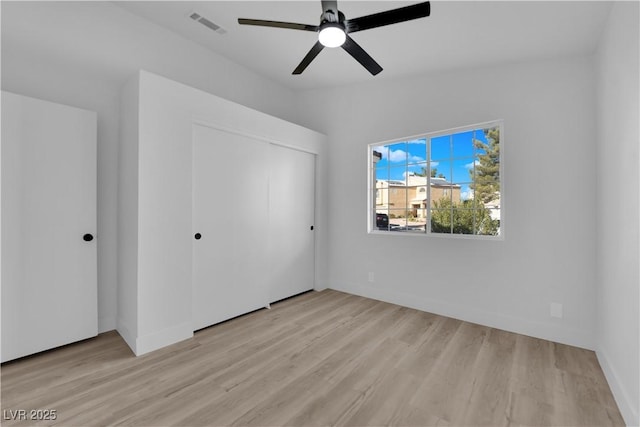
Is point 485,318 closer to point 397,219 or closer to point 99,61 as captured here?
point 397,219

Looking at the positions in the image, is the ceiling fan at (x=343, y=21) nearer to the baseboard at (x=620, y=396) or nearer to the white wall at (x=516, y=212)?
the white wall at (x=516, y=212)

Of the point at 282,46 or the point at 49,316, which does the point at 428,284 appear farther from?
the point at 49,316

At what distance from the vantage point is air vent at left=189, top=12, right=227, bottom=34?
2.82 meters

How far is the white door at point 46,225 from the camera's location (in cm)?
221

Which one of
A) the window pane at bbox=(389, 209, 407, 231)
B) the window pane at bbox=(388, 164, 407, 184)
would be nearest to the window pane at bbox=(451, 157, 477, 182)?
the window pane at bbox=(388, 164, 407, 184)

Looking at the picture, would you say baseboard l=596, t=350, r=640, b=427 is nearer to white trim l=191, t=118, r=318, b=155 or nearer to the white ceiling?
the white ceiling

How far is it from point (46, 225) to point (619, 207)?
167 inches

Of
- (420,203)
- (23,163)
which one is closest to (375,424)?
(420,203)

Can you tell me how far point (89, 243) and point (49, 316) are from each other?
632mm

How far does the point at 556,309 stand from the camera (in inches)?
107

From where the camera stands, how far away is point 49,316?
2.38m

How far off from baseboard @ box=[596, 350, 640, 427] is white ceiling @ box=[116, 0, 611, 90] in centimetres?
259

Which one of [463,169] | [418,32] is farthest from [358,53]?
[463,169]

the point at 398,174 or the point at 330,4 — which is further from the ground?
the point at 330,4
